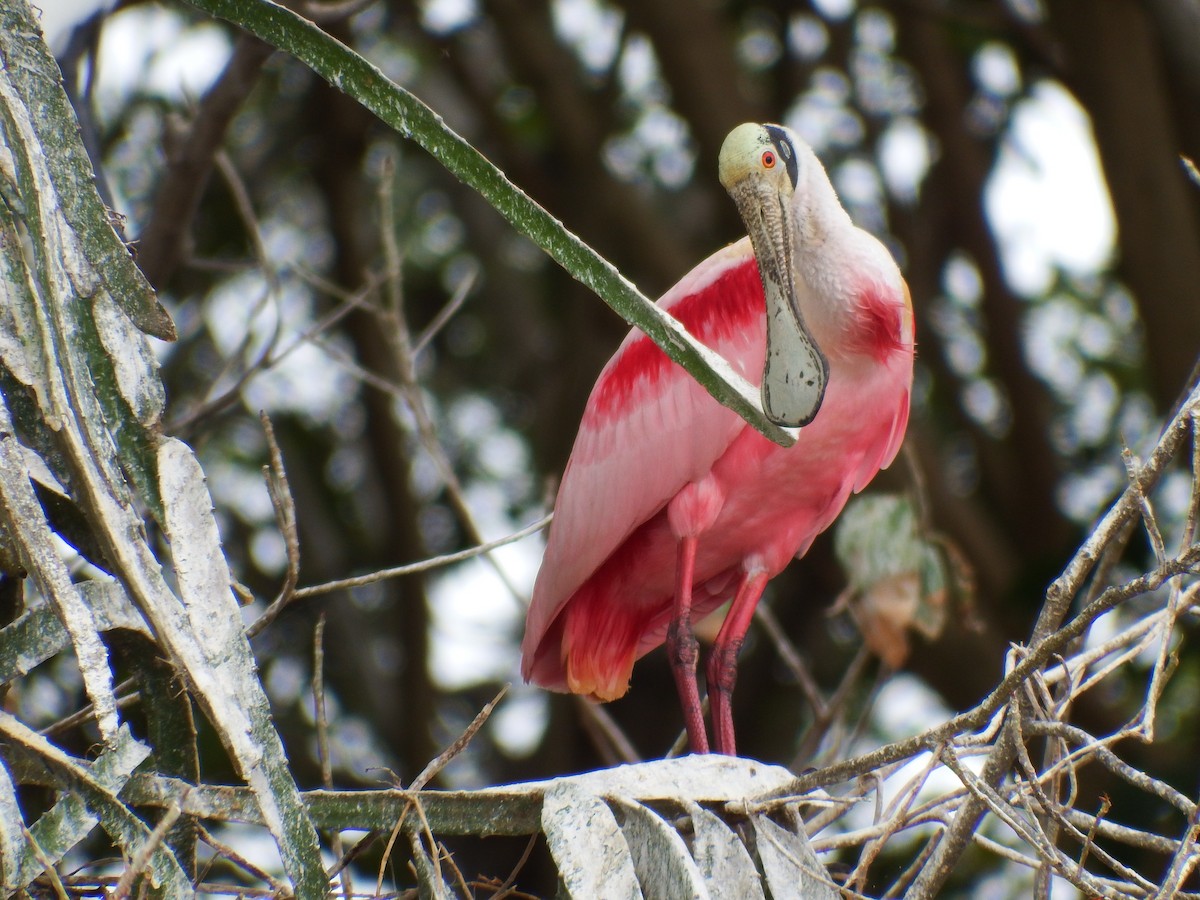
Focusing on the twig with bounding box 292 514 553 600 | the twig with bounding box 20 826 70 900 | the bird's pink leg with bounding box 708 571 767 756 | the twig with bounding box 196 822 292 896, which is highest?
the twig with bounding box 292 514 553 600

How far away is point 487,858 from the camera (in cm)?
677

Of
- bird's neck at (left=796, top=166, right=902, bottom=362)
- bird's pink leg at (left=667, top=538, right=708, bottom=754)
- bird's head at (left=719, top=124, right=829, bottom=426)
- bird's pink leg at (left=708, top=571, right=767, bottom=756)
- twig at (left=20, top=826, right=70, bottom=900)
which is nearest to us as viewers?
twig at (left=20, top=826, right=70, bottom=900)

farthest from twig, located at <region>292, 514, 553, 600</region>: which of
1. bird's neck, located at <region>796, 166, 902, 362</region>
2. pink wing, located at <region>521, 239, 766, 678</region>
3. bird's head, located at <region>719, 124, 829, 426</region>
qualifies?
bird's neck, located at <region>796, 166, 902, 362</region>

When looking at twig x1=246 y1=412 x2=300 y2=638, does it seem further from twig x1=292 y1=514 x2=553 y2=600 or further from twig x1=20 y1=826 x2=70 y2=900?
twig x1=20 y1=826 x2=70 y2=900

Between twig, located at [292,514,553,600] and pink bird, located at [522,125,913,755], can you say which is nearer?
twig, located at [292,514,553,600]

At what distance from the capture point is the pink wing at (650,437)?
3.39m

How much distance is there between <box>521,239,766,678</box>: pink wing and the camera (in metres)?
3.39

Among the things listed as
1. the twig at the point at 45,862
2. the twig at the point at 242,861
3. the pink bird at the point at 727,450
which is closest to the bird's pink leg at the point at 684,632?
the pink bird at the point at 727,450

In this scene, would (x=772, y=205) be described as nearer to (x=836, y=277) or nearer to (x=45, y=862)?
(x=836, y=277)

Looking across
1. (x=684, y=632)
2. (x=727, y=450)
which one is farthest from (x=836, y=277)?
(x=684, y=632)

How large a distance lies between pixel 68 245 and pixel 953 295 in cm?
601

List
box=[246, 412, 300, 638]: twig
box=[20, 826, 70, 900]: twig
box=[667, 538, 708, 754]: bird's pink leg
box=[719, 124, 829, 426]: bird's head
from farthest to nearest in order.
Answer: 1. box=[667, 538, 708, 754]: bird's pink leg
2. box=[719, 124, 829, 426]: bird's head
3. box=[246, 412, 300, 638]: twig
4. box=[20, 826, 70, 900]: twig

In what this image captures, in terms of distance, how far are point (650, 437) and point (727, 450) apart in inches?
8.5

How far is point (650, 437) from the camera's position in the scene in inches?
137
